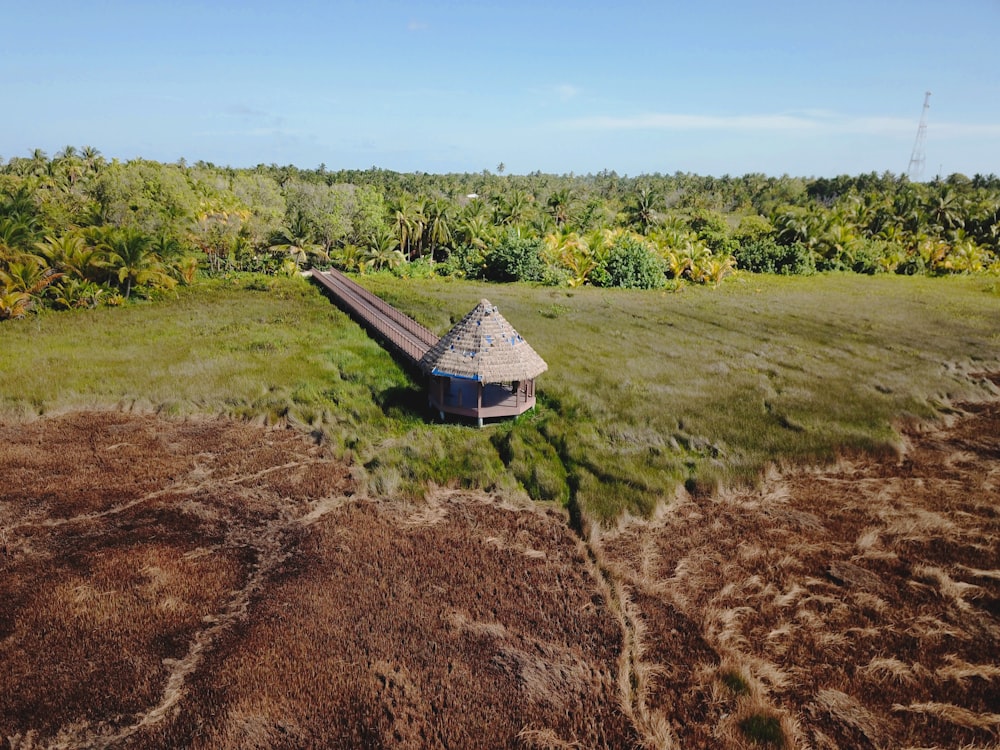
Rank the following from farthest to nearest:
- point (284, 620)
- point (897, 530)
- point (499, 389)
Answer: point (499, 389) → point (897, 530) → point (284, 620)

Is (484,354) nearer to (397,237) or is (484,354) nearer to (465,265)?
(465,265)

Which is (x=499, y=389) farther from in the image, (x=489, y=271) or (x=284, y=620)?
(x=489, y=271)

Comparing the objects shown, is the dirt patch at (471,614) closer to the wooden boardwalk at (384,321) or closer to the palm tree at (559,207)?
the wooden boardwalk at (384,321)

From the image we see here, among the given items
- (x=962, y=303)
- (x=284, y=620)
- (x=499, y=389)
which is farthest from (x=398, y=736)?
(x=962, y=303)

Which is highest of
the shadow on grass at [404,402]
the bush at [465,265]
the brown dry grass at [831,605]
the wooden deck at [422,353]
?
the bush at [465,265]

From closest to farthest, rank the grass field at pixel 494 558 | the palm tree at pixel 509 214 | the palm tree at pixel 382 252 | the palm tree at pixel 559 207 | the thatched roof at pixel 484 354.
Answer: the grass field at pixel 494 558 < the thatched roof at pixel 484 354 < the palm tree at pixel 382 252 < the palm tree at pixel 509 214 < the palm tree at pixel 559 207

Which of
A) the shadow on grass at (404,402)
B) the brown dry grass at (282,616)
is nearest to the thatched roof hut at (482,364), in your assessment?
the shadow on grass at (404,402)

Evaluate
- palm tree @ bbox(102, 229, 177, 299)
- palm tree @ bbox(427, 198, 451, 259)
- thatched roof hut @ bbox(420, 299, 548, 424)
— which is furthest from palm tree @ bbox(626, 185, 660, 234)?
thatched roof hut @ bbox(420, 299, 548, 424)
